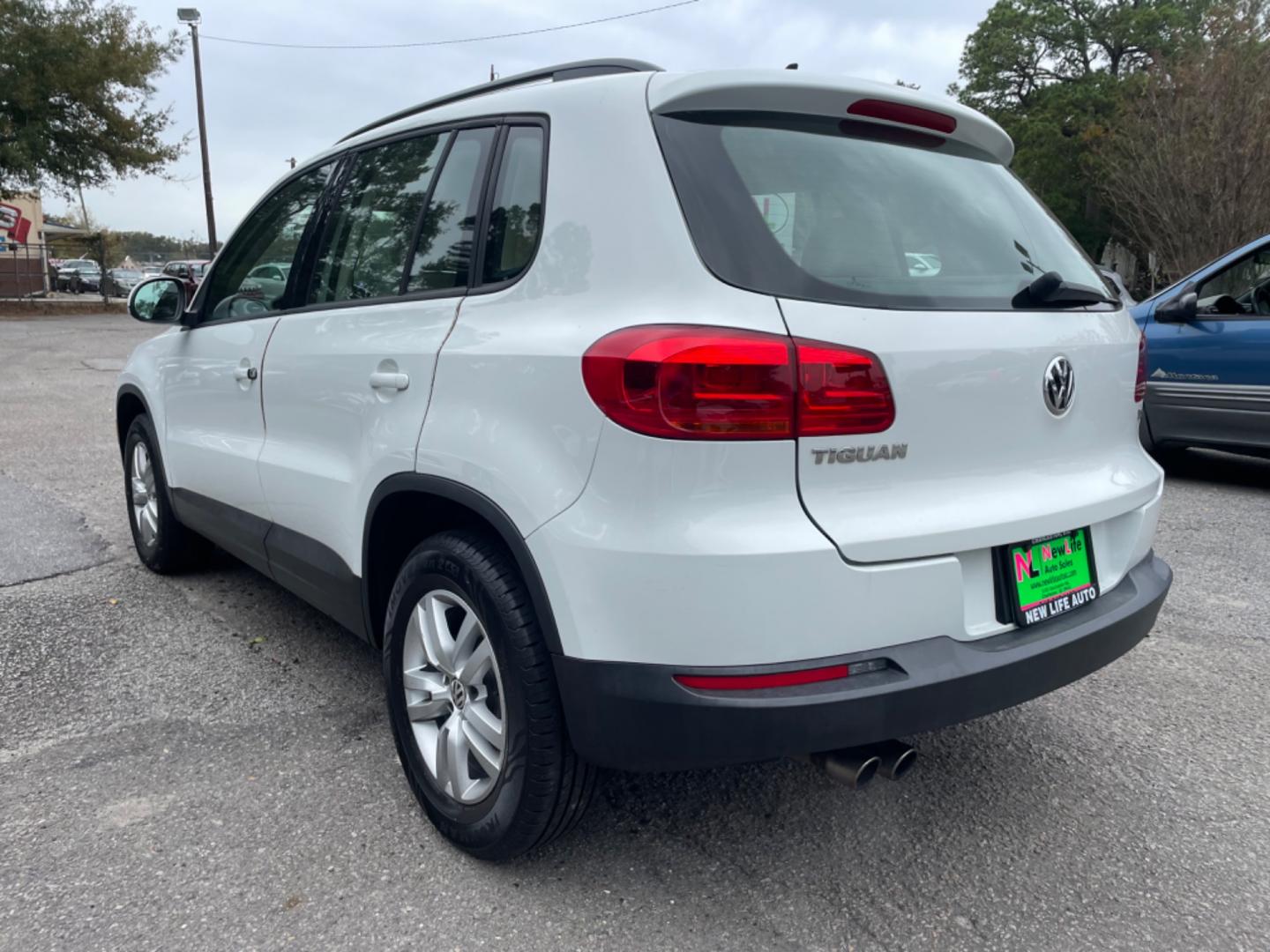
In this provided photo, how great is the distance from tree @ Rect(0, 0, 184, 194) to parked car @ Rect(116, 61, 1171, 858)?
2646cm

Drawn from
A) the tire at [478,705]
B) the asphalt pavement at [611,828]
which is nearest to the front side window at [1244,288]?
the asphalt pavement at [611,828]

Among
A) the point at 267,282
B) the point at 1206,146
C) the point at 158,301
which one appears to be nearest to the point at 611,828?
the point at 267,282

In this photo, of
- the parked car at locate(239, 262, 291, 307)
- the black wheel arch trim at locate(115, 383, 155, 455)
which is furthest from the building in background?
the parked car at locate(239, 262, 291, 307)

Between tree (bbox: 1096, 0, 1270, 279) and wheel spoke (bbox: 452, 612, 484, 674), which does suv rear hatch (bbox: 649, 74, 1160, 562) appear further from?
tree (bbox: 1096, 0, 1270, 279)

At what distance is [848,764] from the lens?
211cm

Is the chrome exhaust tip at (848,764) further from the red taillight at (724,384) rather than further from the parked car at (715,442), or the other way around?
the red taillight at (724,384)

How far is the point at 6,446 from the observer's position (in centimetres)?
790

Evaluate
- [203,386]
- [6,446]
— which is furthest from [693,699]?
[6,446]

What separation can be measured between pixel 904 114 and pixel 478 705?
A: 1721mm

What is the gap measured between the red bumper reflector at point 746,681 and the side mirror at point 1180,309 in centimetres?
556

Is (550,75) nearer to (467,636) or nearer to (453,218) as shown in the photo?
(453,218)

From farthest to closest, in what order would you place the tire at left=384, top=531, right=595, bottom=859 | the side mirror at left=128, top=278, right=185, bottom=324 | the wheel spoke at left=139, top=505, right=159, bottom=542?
the wheel spoke at left=139, top=505, right=159, bottom=542
the side mirror at left=128, top=278, right=185, bottom=324
the tire at left=384, top=531, right=595, bottom=859

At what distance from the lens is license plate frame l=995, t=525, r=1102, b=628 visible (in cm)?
220

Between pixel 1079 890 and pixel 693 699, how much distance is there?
114 cm
